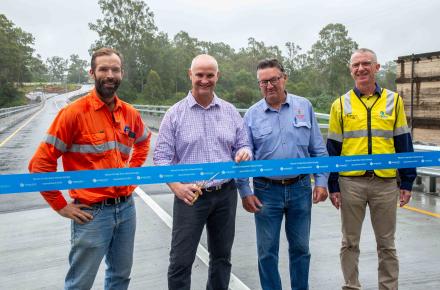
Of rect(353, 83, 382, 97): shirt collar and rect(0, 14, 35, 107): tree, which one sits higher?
rect(0, 14, 35, 107): tree

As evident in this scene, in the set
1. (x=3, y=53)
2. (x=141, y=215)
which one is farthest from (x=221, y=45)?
(x=141, y=215)

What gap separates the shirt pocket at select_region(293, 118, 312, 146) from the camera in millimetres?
3779

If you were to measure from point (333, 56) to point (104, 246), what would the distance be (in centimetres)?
7779

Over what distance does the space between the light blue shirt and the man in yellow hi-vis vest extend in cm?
24

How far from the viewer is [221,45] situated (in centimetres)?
13025

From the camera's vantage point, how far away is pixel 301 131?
12.5 ft

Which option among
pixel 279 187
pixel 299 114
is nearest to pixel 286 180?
pixel 279 187

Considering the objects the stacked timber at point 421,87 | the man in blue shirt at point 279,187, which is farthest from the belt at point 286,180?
the stacked timber at point 421,87

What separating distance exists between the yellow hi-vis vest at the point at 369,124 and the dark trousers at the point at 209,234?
1088mm

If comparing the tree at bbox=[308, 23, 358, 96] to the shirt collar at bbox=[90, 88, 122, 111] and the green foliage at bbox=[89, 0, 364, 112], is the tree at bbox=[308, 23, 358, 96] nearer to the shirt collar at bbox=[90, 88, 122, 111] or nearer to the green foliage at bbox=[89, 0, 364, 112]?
the green foliage at bbox=[89, 0, 364, 112]

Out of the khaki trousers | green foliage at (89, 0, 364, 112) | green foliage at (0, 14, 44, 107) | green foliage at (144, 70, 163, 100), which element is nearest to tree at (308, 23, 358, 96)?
green foliage at (89, 0, 364, 112)

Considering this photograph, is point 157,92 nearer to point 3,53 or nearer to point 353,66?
point 3,53

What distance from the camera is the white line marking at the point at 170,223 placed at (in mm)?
4257

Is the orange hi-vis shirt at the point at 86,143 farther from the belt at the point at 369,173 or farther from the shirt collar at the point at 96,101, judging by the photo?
the belt at the point at 369,173
